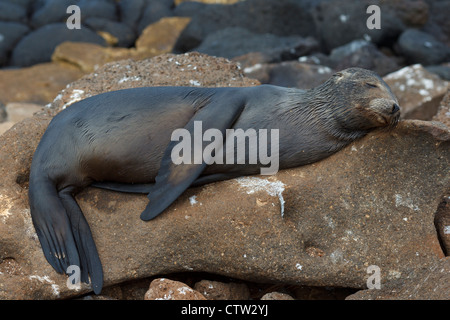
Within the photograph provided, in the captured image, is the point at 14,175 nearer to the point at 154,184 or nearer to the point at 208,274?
the point at 154,184

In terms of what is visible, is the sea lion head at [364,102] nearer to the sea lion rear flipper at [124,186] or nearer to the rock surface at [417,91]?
the sea lion rear flipper at [124,186]

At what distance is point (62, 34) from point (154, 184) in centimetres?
1071

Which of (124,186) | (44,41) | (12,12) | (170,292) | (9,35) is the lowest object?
(170,292)

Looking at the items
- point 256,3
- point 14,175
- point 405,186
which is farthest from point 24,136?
point 256,3

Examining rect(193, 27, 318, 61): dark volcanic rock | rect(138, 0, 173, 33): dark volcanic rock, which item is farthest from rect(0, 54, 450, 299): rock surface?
rect(138, 0, 173, 33): dark volcanic rock

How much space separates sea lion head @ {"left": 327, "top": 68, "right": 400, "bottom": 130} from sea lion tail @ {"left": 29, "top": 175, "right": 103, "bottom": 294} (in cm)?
196

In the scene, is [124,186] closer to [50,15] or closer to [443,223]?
[443,223]

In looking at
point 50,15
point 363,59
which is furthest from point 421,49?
point 50,15

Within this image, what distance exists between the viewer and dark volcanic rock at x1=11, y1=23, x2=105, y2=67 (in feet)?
45.2

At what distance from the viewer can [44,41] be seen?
13.9 m

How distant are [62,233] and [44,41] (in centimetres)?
1073

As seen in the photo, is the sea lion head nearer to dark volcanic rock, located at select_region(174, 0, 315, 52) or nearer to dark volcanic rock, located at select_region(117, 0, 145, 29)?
dark volcanic rock, located at select_region(174, 0, 315, 52)

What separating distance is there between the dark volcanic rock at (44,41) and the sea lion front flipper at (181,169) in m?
10.4

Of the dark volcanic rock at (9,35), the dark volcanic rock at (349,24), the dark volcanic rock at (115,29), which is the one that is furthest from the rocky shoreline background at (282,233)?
the dark volcanic rock at (115,29)
